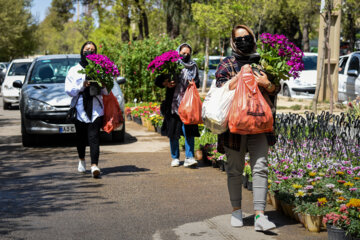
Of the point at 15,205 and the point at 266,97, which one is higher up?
the point at 266,97

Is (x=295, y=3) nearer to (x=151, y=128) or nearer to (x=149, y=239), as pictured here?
Result: (x=151, y=128)

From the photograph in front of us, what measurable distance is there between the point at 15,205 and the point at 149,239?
2.12m

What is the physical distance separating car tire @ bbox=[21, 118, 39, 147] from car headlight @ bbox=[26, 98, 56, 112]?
0.37 metres

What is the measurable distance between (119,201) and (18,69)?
18.1 metres

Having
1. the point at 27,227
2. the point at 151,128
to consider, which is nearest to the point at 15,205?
the point at 27,227

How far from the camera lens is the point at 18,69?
23578 mm

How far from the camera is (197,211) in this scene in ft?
20.4

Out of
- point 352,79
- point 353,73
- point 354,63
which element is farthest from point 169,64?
point 354,63

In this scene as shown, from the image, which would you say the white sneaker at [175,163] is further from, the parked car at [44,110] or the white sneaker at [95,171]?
the parked car at [44,110]

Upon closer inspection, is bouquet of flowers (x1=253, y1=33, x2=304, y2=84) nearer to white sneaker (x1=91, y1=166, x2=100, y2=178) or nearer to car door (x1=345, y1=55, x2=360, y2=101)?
white sneaker (x1=91, y1=166, x2=100, y2=178)

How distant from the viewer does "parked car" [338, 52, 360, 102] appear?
639 inches

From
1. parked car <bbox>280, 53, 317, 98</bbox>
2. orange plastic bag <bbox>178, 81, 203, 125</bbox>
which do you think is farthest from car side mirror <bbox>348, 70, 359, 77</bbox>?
orange plastic bag <bbox>178, 81, 203, 125</bbox>

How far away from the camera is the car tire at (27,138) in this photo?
36.4 ft

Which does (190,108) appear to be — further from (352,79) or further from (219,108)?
(352,79)
